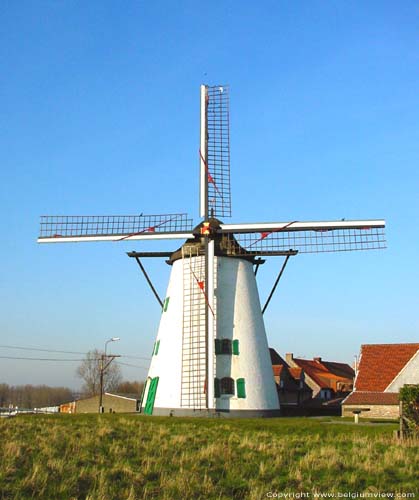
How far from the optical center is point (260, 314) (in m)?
29.4

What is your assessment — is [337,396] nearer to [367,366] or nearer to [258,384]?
[367,366]

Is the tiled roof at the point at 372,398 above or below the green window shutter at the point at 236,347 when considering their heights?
below

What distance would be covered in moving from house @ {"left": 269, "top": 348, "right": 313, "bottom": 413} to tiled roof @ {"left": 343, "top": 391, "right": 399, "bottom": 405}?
55.6ft

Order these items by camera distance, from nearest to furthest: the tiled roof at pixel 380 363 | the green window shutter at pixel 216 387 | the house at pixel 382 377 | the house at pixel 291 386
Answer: the green window shutter at pixel 216 387
the house at pixel 382 377
the tiled roof at pixel 380 363
the house at pixel 291 386

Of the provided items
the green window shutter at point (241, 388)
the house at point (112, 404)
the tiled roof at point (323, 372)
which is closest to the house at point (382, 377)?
the green window shutter at point (241, 388)

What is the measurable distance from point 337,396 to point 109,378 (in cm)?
4555

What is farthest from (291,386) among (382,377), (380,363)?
(382,377)

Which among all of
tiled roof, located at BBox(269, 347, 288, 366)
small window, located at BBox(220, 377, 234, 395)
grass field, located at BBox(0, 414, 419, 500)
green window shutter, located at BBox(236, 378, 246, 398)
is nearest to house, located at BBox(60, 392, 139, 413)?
tiled roof, located at BBox(269, 347, 288, 366)

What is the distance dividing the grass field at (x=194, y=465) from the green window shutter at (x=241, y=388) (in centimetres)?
816

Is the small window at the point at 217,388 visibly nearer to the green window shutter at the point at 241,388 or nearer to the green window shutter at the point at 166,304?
the green window shutter at the point at 241,388

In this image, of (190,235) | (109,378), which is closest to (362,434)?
(190,235)

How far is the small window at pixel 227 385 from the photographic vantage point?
27219mm

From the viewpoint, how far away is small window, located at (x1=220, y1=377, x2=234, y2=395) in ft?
89.3

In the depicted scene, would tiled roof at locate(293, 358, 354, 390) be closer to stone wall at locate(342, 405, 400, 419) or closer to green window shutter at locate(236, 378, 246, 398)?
stone wall at locate(342, 405, 400, 419)
